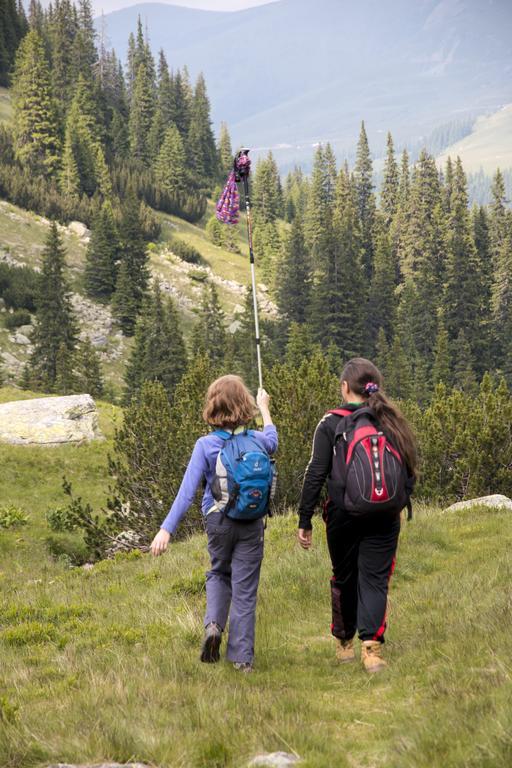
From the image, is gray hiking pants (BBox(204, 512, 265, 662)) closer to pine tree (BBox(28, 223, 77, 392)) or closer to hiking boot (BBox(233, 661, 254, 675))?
hiking boot (BBox(233, 661, 254, 675))

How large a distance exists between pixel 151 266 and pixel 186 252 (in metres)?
7.34

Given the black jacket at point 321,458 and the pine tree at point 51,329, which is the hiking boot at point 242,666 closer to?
the black jacket at point 321,458

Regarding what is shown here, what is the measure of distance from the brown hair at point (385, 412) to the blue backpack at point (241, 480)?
0.82m

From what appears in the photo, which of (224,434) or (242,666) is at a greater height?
(224,434)

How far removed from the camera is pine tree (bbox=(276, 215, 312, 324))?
75.8 metres

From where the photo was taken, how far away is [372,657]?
5148mm

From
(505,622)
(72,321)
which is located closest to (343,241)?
(72,321)

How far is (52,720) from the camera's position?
13.1ft

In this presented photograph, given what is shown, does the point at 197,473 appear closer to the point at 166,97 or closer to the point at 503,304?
the point at 503,304

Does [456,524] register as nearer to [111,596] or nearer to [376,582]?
[111,596]

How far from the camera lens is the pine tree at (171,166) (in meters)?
103

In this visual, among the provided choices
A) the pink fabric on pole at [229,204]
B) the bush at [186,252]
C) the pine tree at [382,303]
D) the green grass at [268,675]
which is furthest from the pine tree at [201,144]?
the green grass at [268,675]

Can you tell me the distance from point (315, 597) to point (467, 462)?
371 inches

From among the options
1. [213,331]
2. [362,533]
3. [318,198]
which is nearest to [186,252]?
[213,331]
